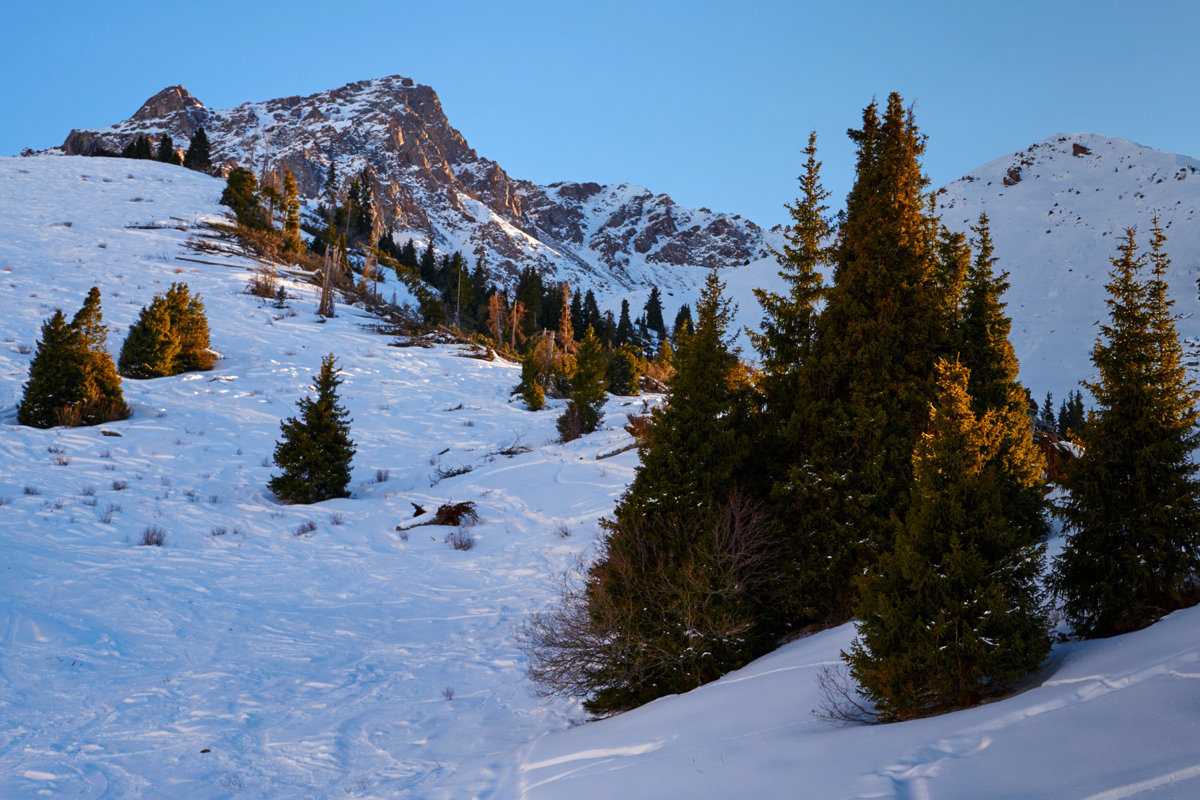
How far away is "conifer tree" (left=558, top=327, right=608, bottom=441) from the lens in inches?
957

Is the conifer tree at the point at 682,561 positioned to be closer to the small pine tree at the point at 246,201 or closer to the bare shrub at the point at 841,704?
the bare shrub at the point at 841,704

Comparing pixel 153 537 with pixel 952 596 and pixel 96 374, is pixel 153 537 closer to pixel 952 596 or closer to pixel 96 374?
pixel 96 374

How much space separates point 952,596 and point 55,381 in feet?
70.1

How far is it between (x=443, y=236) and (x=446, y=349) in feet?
436

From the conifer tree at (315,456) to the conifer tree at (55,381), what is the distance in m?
6.77

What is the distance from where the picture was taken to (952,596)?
14.5 feet

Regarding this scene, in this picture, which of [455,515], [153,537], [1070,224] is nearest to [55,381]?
[153,537]

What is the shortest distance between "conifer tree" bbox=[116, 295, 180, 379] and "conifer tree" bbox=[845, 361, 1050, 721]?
87.6 feet

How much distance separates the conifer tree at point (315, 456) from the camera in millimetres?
14914

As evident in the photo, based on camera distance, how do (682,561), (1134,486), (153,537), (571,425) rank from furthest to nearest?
1. (571,425)
2. (153,537)
3. (682,561)
4. (1134,486)

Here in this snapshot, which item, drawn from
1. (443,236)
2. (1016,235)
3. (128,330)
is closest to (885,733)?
(128,330)

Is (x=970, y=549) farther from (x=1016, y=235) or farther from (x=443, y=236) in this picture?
(x=443, y=236)

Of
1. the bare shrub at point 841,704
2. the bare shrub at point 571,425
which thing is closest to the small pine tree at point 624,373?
the bare shrub at point 571,425

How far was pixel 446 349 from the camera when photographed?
1506 inches
